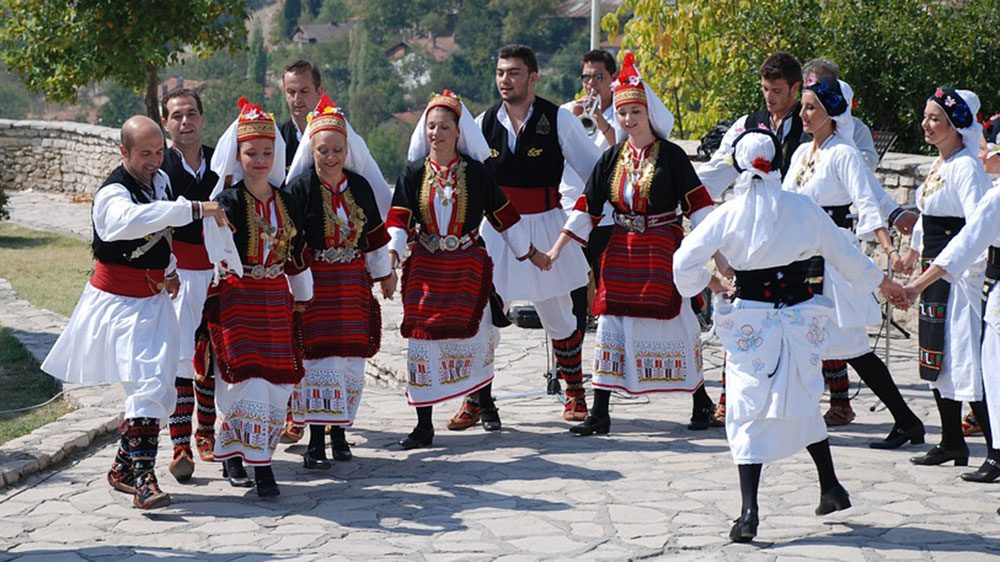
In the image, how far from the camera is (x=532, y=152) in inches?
330

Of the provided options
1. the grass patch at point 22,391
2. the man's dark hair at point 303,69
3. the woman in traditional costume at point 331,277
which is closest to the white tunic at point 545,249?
the man's dark hair at point 303,69

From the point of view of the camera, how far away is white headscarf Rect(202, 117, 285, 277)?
6.57m

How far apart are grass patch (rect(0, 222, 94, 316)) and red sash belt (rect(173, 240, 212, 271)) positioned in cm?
527

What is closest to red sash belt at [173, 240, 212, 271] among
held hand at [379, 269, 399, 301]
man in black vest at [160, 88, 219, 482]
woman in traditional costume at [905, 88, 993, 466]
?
man in black vest at [160, 88, 219, 482]

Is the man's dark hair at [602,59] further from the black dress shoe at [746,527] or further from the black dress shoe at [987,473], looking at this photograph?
the black dress shoe at [746,527]

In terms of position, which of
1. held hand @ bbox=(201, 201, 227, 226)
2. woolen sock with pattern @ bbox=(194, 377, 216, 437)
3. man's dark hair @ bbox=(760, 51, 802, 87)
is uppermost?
man's dark hair @ bbox=(760, 51, 802, 87)

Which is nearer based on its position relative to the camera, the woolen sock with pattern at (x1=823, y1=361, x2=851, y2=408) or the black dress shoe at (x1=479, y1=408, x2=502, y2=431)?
the woolen sock with pattern at (x1=823, y1=361, x2=851, y2=408)

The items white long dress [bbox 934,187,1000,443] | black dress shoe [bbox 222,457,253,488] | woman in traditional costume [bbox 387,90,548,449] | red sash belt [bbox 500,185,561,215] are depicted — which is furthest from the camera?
red sash belt [bbox 500,185,561,215]

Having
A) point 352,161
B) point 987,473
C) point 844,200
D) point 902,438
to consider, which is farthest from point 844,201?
point 352,161

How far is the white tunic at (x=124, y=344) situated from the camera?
6496mm

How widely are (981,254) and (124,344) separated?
390 cm

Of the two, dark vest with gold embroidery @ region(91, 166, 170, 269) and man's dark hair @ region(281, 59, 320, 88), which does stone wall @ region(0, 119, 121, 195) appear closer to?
man's dark hair @ region(281, 59, 320, 88)

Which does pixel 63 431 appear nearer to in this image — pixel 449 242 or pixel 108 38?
pixel 449 242

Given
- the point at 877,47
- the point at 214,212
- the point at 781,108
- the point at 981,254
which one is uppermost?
the point at 877,47
